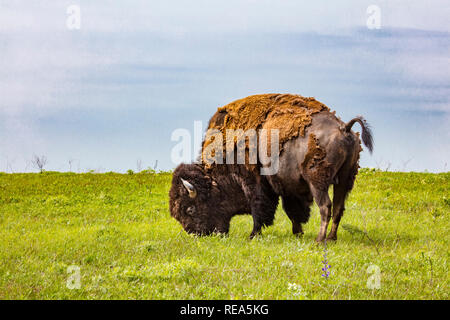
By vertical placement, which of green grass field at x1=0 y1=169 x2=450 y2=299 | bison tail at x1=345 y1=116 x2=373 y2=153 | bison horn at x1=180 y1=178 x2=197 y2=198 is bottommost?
green grass field at x1=0 y1=169 x2=450 y2=299

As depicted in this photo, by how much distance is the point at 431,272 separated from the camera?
7.79 meters

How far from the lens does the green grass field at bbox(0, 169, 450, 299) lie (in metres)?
6.71

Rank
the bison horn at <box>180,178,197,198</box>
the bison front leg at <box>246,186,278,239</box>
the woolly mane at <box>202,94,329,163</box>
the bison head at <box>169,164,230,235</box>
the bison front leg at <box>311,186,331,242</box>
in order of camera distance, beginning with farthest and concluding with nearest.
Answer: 1. the bison head at <box>169,164,230,235</box>
2. the bison horn at <box>180,178,197,198</box>
3. the bison front leg at <box>246,186,278,239</box>
4. the woolly mane at <box>202,94,329,163</box>
5. the bison front leg at <box>311,186,331,242</box>

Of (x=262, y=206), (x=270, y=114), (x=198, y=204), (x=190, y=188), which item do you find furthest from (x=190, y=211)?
(x=270, y=114)

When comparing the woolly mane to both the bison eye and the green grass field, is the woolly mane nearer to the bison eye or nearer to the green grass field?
the bison eye

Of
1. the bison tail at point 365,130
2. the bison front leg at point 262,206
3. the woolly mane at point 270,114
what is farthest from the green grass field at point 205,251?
the woolly mane at point 270,114

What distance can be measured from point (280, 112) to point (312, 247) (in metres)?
2.92

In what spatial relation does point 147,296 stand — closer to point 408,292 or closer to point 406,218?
point 408,292

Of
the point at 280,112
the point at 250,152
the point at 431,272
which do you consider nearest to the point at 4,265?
the point at 250,152

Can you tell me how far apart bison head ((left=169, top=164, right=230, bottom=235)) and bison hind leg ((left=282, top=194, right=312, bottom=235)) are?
1.52 metres

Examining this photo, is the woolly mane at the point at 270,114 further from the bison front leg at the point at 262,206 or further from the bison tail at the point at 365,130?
the bison front leg at the point at 262,206

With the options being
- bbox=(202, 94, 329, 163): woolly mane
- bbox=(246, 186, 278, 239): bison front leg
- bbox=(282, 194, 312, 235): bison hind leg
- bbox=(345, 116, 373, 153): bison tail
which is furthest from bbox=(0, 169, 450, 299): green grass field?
bbox=(202, 94, 329, 163): woolly mane

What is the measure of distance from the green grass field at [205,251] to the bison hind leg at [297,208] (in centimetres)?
36

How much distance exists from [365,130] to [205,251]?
397 cm
